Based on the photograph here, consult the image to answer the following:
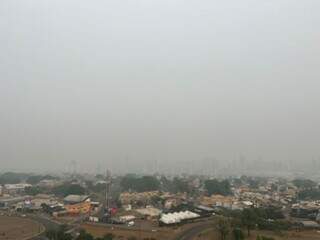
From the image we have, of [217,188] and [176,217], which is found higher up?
[217,188]

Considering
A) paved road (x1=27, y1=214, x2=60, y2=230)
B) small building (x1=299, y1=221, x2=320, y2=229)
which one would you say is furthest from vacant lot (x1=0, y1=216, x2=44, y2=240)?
small building (x1=299, y1=221, x2=320, y2=229)

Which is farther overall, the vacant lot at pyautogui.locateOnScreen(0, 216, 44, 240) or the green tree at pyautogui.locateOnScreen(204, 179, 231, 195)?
the green tree at pyautogui.locateOnScreen(204, 179, 231, 195)

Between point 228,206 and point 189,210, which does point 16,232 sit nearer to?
point 189,210

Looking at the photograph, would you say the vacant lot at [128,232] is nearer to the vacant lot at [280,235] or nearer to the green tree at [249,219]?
the vacant lot at [280,235]

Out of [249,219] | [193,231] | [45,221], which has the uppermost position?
[249,219]

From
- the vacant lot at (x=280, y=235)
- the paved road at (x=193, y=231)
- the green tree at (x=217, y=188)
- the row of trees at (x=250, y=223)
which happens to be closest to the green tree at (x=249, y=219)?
the row of trees at (x=250, y=223)

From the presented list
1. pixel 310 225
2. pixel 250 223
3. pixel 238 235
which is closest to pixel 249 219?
pixel 250 223

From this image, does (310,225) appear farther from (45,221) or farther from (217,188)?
(217,188)

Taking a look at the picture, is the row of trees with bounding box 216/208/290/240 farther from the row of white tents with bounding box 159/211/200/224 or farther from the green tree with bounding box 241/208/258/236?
the row of white tents with bounding box 159/211/200/224
